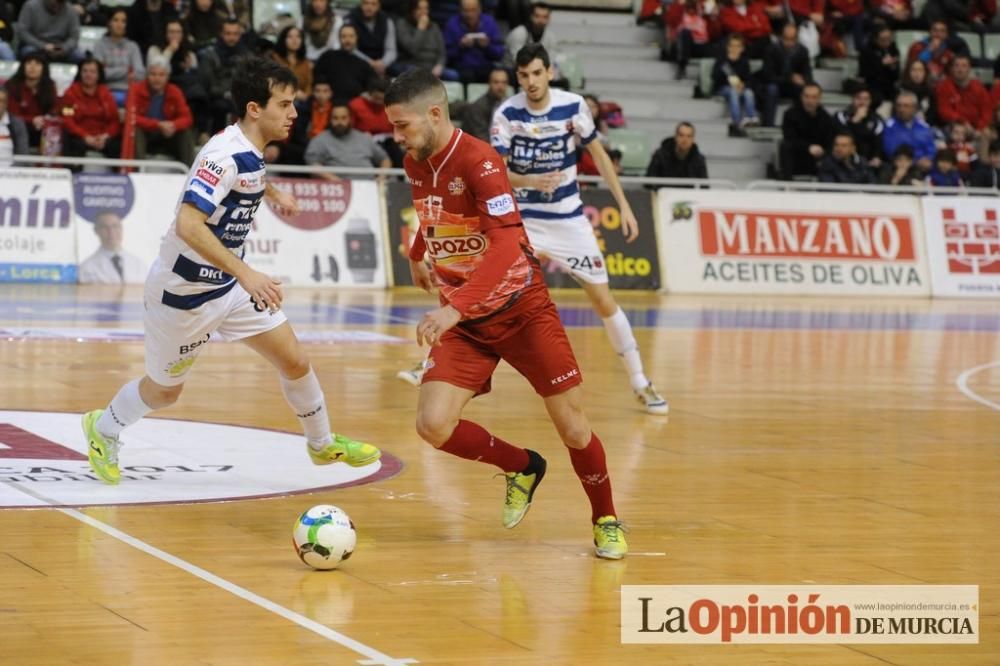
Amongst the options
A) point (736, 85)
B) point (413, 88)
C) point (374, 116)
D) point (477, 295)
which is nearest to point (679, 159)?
point (736, 85)

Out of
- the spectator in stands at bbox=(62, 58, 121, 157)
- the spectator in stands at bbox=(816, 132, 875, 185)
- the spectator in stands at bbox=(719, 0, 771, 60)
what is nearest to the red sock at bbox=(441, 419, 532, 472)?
the spectator in stands at bbox=(62, 58, 121, 157)

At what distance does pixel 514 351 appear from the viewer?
7570 millimetres

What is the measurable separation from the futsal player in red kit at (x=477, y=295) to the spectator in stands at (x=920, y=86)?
21.8 m

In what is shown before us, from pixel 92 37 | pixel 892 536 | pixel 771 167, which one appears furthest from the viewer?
pixel 771 167

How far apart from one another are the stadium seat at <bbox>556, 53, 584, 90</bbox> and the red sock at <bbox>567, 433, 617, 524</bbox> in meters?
19.6

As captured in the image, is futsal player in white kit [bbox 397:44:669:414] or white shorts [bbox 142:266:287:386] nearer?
white shorts [bbox 142:266:287:386]

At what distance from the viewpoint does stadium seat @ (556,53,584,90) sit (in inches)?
1053

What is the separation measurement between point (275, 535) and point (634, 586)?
171cm

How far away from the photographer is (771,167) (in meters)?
26.9

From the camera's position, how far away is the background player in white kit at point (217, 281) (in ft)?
25.8

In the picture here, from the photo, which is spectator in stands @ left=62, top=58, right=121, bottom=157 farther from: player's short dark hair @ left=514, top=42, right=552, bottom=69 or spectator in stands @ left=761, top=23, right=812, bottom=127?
spectator in stands @ left=761, top=23, right=812, bottom=127

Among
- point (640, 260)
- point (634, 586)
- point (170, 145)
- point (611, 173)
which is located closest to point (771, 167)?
point (640, 260)

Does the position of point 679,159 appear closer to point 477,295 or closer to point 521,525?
point 521,525

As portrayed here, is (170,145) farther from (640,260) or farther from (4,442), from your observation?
(4,442)
